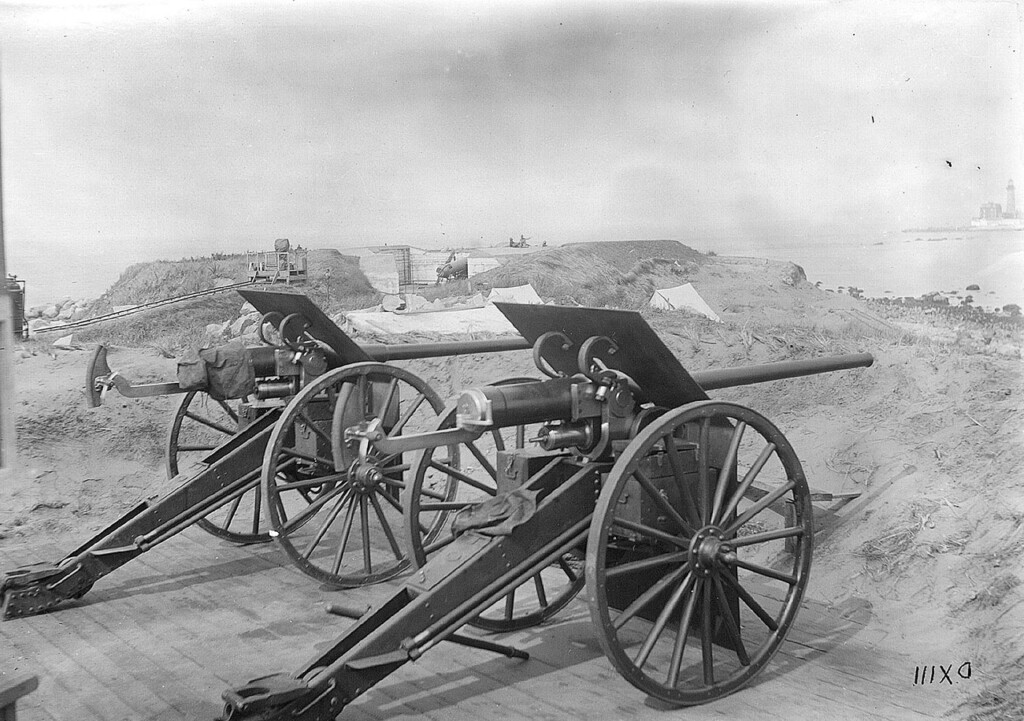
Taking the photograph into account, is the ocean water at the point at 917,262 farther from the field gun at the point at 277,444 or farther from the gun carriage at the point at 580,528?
the field gun at the point at 277,444

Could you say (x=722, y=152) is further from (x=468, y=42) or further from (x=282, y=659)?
(x=282, y=659)

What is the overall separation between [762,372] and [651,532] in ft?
4.74

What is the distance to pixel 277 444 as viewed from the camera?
5.46 meters

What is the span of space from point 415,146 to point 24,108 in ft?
13.3

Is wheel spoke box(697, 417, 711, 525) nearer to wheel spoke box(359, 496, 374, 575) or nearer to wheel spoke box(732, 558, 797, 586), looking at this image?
wheel spoke box(732, 558, 797, 586)

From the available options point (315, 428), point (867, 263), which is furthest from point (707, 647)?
point (867, 263)

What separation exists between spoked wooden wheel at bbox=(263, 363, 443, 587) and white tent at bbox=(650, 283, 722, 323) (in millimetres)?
4969

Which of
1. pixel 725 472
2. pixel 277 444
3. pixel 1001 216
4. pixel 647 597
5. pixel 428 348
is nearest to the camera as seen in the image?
pixel 647 597

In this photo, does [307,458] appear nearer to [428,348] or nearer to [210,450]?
[428,348]

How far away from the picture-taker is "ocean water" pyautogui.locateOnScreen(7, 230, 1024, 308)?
6777 millimetres

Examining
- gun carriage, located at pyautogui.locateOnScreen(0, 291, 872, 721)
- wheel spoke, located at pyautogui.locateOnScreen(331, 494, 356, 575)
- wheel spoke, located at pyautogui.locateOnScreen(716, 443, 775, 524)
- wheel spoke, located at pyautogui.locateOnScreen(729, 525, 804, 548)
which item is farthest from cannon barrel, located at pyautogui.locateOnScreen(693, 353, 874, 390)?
wheel spoke, located at pyautogui.locateOnScreen(331, 494, 356, 575)

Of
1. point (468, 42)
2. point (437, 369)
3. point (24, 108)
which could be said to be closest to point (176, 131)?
point (24, 108)

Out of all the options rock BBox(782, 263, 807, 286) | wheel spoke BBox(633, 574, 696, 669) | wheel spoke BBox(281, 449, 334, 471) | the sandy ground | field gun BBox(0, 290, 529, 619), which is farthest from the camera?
rock BBox(782, 263, 807, 286)

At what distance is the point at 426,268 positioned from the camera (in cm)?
1206
